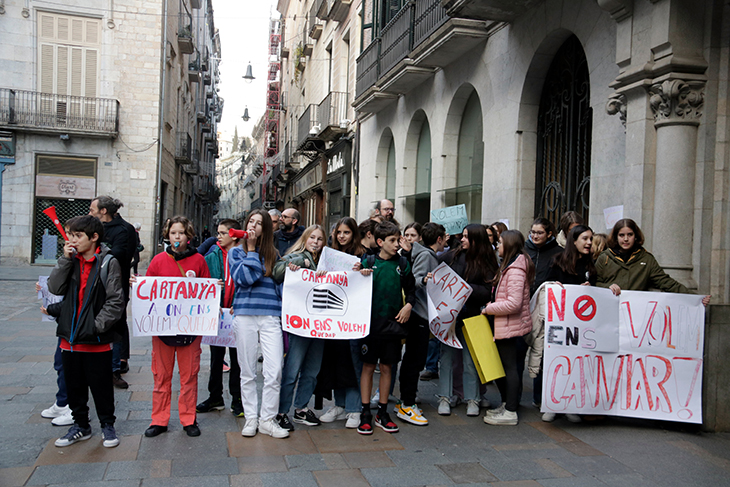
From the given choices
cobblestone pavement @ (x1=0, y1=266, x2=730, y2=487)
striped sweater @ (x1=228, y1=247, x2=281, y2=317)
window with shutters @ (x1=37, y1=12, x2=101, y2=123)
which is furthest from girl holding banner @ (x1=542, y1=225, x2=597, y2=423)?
window with shutters @ (x1=37, y1=12, x2=101, y2=123)

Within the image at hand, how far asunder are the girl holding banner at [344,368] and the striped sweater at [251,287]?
685 millimetres

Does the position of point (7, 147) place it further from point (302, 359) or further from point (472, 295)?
point (472, 295)

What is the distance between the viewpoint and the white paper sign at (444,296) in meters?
5.54

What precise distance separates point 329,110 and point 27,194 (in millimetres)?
11545

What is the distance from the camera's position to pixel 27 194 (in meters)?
22.1

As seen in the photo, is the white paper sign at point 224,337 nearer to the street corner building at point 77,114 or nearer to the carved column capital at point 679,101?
the carved column capital at point 679,101

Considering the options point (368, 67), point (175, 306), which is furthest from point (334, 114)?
point (175, 306)

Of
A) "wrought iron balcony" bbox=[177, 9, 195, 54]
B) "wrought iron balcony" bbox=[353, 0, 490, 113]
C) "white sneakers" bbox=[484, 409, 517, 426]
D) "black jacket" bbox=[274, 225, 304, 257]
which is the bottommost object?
"white sneakers" bbox=[484, 409, 517, 426]

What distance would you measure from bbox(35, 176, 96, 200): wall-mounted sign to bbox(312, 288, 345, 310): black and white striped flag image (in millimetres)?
20346

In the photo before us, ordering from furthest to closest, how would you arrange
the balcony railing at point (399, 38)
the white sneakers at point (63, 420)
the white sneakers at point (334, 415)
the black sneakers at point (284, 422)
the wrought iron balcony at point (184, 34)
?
the wrought iron balcony at point (184, 34), the balcony railing at point (399, 38), the white sneakers at point (334, 415), the black sneakers at point (284, 422), the white sneakers at point (63, 420)

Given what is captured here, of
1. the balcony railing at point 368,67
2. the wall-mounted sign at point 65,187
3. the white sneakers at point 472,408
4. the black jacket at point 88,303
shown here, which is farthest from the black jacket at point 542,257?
the wall-mounted sign at point 65,187

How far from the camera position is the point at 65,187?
22484 mm

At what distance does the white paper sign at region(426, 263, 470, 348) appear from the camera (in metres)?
5.54

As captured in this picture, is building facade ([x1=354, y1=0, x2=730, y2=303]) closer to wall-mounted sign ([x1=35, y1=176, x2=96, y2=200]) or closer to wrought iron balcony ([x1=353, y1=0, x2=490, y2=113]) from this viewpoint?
wrought iron balcony ([x1=353, y1=0, x2=490, y2=113])
